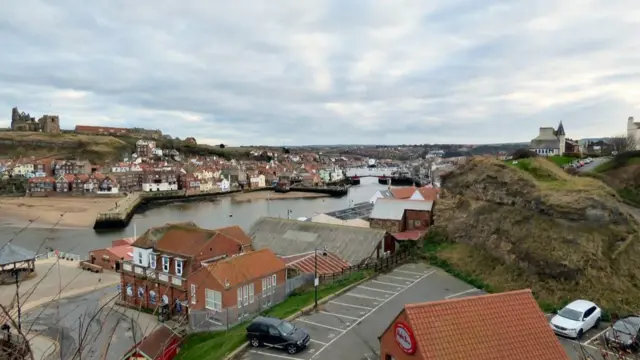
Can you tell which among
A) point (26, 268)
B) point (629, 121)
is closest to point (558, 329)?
point (26, 268)

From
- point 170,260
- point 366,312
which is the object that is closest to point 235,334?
point 366,312

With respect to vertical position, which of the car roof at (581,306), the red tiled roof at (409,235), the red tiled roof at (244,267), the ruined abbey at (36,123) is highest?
the ruined abbey at (36,123)

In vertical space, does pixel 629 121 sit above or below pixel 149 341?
above

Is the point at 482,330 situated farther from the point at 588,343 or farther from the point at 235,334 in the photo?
the point at 235,334

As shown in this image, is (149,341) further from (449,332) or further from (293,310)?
(449,332)

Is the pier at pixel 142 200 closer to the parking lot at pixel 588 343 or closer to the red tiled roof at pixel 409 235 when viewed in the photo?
the red tiled roof at pixel 409 235

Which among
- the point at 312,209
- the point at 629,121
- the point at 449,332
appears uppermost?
the point at 629,121

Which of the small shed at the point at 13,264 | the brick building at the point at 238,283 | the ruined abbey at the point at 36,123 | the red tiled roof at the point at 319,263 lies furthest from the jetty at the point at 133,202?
the ruined abbey at the point at 36,123
